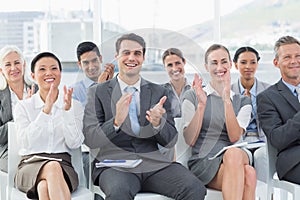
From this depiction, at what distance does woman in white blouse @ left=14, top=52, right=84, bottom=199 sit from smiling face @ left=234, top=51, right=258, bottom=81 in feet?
3.56

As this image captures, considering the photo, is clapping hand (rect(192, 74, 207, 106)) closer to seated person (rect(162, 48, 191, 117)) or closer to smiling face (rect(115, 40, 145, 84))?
seated person (rect(162, 48, 191, 117))

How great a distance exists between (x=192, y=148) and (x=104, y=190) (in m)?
0.53

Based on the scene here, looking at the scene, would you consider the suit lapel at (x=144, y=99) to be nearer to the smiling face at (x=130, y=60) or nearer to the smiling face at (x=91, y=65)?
the smiling face at (x=130, y=60)

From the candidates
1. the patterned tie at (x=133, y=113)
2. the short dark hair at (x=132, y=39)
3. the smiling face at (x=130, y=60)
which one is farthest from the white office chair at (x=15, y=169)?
the short dark hair at (x=132, y=39)

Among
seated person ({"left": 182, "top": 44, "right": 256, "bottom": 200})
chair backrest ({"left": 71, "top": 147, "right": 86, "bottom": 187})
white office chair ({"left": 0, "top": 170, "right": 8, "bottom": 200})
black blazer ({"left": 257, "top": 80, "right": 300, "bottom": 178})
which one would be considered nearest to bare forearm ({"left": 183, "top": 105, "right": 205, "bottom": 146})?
seated person ({"left": 182, "top": 44, "right": 256, "bottom": 200})

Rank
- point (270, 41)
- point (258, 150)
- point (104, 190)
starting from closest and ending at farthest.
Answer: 1. point (104, 190)
2. point (258, 150)
3. point (270, 41)

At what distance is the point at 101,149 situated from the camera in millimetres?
2352

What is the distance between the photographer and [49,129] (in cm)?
235

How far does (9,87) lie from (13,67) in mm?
125

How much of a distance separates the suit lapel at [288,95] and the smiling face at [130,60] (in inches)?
29.5

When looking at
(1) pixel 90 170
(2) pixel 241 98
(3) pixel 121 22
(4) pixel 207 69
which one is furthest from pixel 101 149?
(3) pixel 121 22

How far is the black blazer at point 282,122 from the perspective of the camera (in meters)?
2.36

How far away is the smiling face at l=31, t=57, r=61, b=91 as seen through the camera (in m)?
2.44

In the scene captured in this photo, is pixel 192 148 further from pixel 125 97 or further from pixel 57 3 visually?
pixel 57 3
